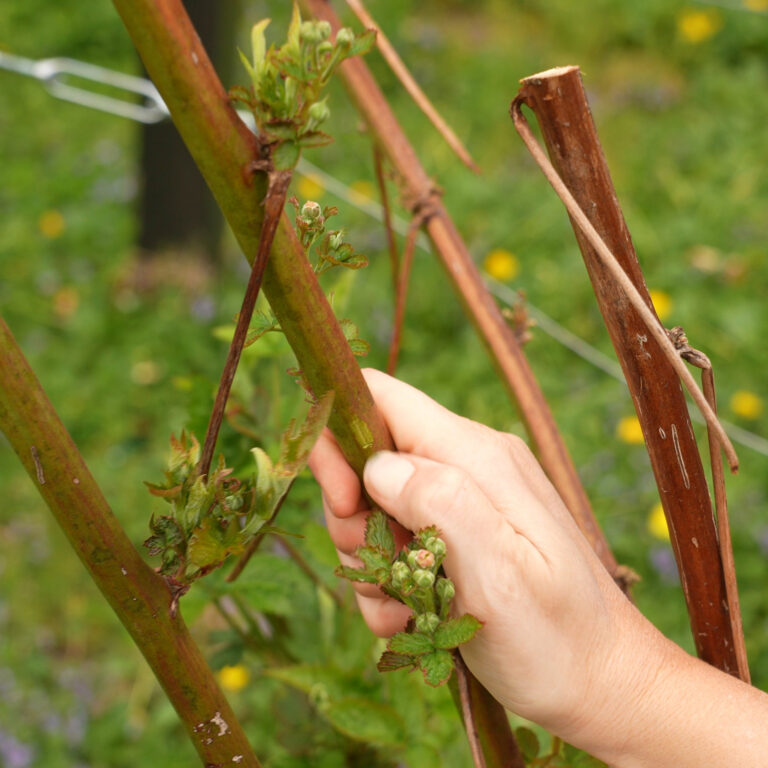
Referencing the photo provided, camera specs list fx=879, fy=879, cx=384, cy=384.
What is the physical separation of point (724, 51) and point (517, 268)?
4.68 ft

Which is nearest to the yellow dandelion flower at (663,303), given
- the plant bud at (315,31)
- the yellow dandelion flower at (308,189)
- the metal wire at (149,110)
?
the metal wire at (149,110)

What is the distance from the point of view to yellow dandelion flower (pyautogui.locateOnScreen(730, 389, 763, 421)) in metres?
2.12

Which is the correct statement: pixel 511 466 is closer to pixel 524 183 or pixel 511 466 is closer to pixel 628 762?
pixel 628 762

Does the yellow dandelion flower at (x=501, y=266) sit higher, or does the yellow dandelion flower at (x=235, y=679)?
the yellow dandelion flower at (x=501, y=266)

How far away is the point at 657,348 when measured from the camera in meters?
0.59

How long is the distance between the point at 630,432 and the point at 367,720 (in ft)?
4.60

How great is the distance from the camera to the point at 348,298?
3.46 feet

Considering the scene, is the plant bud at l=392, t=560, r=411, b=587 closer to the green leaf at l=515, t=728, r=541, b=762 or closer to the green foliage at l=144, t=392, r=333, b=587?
the green foliage at l=144, t=392, r=333, b=587

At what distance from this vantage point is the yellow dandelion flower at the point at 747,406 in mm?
2121

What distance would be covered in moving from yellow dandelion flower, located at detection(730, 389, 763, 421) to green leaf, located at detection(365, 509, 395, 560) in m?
1.76

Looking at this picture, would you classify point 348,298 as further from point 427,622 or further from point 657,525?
point 657,525

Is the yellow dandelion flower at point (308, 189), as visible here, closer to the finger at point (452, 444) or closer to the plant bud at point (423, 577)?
the finger at point (452, 444)

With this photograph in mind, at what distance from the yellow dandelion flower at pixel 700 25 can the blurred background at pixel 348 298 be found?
0.01m

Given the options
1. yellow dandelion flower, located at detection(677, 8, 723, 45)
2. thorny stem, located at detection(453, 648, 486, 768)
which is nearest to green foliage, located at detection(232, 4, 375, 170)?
thorny stem, located at detection(453, 648, 486, 768)
